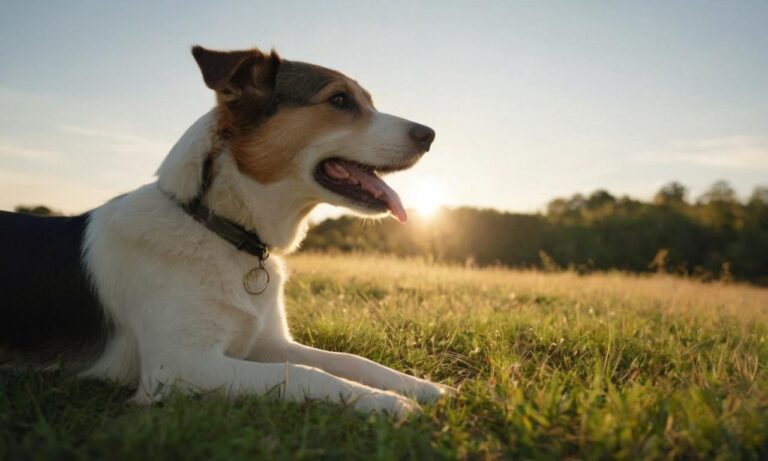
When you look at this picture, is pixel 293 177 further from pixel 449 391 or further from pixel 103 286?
pixel 449 391

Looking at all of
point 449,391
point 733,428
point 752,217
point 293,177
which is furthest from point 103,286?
point 752,217

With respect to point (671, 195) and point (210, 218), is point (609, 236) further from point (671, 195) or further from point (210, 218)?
point (210, 218)

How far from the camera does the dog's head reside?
12.2 feet

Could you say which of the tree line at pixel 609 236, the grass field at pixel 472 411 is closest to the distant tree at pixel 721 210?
the tree line at pixel 609 236

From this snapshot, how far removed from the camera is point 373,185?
413cm

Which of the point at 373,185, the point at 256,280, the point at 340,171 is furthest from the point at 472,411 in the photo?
the point at 340,171

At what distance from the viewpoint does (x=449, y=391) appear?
3.34 m

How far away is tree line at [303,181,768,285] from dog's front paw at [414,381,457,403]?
31.8m

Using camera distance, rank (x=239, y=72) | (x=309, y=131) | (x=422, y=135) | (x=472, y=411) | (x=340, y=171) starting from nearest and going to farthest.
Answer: (x=472, y=411), (x=239, y=72), (x=309, y=131), (x=340, y=171), (x=422, y=135)

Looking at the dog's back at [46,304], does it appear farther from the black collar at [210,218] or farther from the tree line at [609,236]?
the tree line at [609,236]

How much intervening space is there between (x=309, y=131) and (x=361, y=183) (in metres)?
0.52

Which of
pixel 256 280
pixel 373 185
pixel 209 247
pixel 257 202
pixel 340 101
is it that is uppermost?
pixel 340 101

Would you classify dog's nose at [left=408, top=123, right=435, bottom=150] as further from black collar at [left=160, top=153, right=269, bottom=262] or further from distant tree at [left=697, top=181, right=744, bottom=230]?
distant tree at [left=697, top=181, right=744, bottom=230]

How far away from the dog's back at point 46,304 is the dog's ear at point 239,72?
4.58 ft
